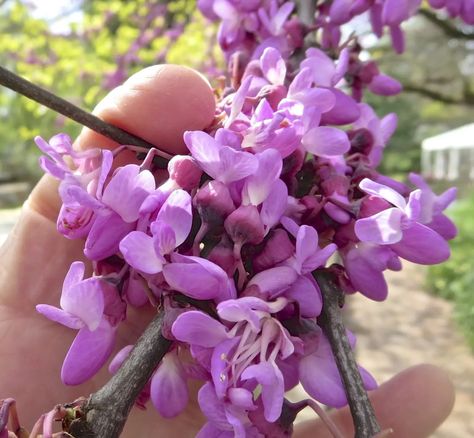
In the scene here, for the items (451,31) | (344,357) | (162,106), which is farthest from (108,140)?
(451,31)

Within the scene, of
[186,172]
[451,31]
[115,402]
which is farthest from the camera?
[451,31]

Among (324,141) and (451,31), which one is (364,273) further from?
(451,31)

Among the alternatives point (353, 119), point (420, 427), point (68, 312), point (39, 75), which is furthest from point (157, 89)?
point (39, 75)

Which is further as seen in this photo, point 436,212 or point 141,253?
point 436,212

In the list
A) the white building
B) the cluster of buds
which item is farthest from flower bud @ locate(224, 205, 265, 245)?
the white building

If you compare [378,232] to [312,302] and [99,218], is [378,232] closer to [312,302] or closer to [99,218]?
[312,302]

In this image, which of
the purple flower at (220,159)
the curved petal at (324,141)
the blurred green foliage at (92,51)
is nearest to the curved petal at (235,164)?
the purple flower at (220,159)
